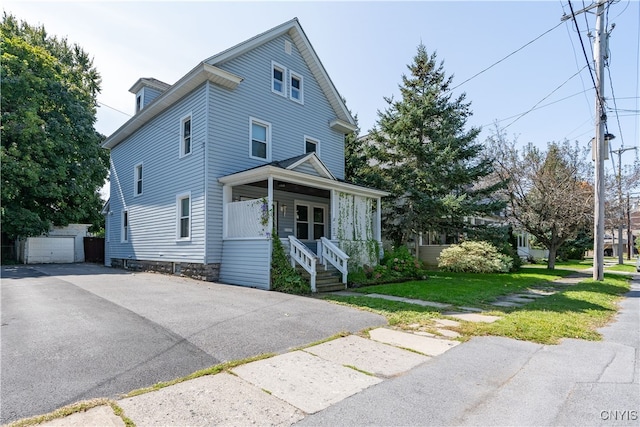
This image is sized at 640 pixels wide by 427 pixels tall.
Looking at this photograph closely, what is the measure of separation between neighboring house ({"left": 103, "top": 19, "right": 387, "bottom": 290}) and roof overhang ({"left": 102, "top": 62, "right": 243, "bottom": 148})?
0.14ft

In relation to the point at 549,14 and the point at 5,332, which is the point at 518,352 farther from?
the point at 549,14

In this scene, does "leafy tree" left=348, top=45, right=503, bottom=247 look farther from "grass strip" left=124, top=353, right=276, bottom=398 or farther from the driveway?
"grass strip" left=124, top=353, right=276, bottom=398

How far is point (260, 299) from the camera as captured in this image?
8.28 m

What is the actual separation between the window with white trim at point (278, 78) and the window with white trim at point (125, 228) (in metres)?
9.65

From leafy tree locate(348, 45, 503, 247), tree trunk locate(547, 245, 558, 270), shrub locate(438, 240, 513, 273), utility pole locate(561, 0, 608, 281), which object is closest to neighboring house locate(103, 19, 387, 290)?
leafy tree locate(348, 45, 503, 247)

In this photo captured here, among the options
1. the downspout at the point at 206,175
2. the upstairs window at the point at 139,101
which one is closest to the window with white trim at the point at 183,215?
the downspout at the point at 206,175

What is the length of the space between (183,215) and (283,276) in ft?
18.0

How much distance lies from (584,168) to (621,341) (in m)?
15.7

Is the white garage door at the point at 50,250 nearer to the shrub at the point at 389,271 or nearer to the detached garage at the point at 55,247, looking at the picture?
the detached garage at the point at 55,247

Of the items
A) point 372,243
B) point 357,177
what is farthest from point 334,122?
point 372,243

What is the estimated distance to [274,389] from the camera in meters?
3.40

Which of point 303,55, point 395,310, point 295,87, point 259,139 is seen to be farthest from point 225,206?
point 303,55

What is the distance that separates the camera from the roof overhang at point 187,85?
456 inches

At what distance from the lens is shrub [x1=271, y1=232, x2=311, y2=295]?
967 cm
